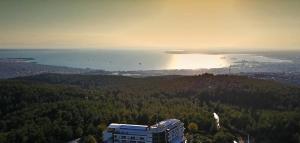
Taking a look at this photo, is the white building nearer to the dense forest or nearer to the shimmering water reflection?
the dense forest

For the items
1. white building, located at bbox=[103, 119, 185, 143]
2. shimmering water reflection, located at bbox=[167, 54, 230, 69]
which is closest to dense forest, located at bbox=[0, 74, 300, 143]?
white building, located at bbox=[103, 119, 185, 143]

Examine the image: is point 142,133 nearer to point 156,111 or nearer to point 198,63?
point 156,111

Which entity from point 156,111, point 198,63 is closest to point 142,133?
point 156,111

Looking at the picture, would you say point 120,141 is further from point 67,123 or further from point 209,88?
point 209,88

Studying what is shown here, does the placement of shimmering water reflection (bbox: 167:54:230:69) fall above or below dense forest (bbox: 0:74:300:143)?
below

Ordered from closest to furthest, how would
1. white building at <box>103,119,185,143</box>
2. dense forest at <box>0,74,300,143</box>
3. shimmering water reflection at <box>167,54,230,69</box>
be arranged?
white building at <box>103,119,185,143</box>
dense forest at <box>0,74,300,143</box>
shimmering water reflection at <box>167,54,230,69</box>

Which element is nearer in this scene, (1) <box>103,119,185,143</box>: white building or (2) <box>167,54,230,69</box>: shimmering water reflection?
(1) <box>103,119,185,143</box>: white building

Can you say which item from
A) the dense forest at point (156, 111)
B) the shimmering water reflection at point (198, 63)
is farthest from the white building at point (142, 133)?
the shimmering water reflection at point (198, 63)
